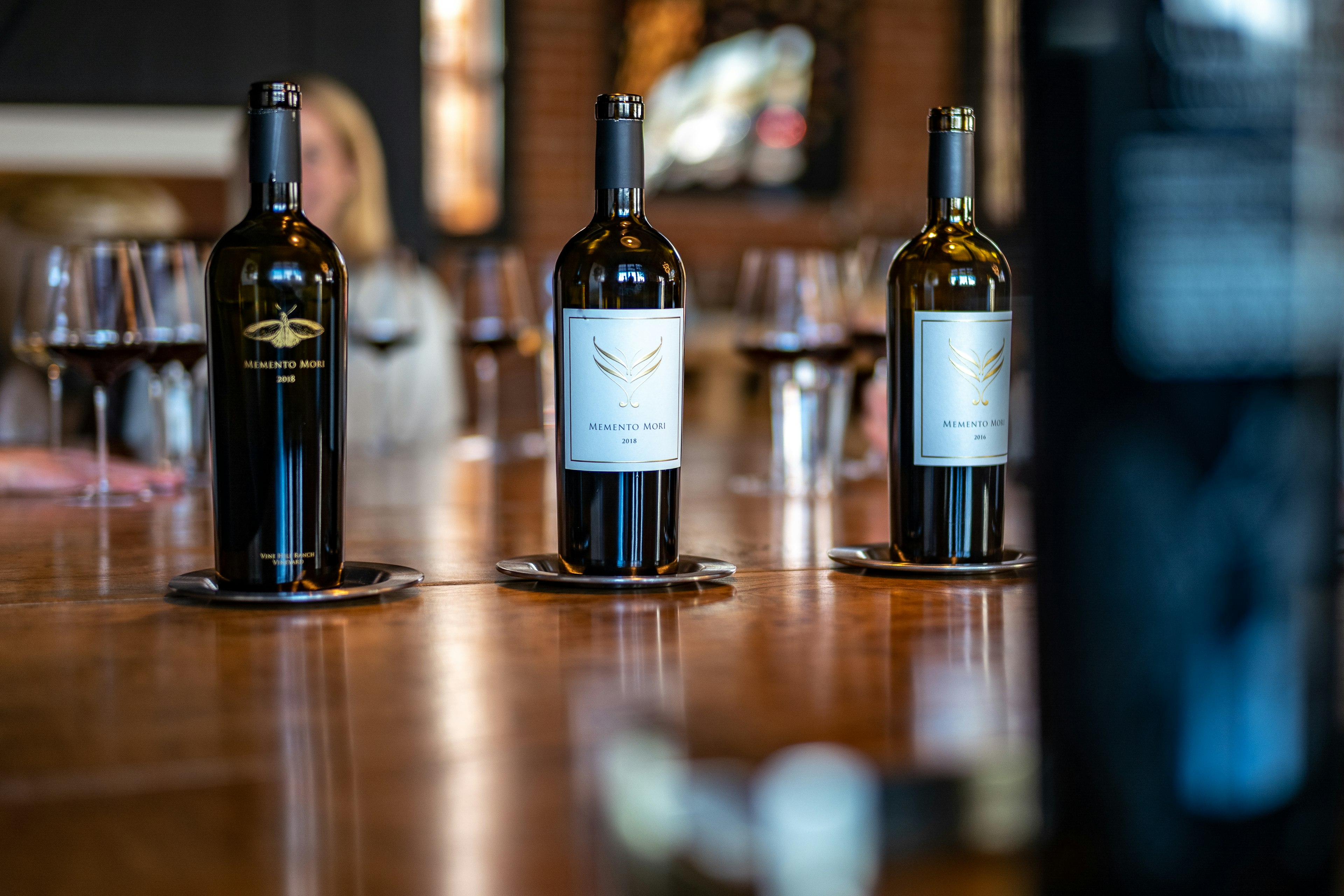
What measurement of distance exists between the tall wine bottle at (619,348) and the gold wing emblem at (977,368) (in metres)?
0.14

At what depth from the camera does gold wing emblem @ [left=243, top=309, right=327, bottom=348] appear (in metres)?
0.68

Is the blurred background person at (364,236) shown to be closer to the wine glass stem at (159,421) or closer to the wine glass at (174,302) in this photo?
the wine glass stem at (159,421)

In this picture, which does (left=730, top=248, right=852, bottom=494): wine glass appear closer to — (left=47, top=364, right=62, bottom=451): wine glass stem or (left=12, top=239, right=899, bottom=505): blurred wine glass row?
(left=12, top=239, right=899, bottom=505): blurred wine glass row

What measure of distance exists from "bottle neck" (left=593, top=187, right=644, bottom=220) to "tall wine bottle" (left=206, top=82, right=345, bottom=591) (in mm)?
132

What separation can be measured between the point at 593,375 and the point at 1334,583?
16.3 inches

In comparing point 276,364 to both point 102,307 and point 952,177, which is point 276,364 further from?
point 102,307

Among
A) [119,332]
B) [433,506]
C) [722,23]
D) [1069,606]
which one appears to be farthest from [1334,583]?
[722,23]

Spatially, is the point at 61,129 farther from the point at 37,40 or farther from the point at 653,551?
the point at 653,551

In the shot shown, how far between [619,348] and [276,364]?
0.53ft

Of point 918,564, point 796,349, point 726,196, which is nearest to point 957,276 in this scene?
point 918,564

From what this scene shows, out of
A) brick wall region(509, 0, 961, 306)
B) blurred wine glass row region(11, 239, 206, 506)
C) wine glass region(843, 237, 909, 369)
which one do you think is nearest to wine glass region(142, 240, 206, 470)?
blurred wine glass row region(11, 239, 206, 506)

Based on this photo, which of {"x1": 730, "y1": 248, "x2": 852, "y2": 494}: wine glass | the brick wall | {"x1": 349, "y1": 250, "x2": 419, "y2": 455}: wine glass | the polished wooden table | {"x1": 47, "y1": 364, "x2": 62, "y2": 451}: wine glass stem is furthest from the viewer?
the brick wall

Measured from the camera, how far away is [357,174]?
2979 millimetres

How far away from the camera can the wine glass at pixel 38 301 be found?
1170 millimetres
